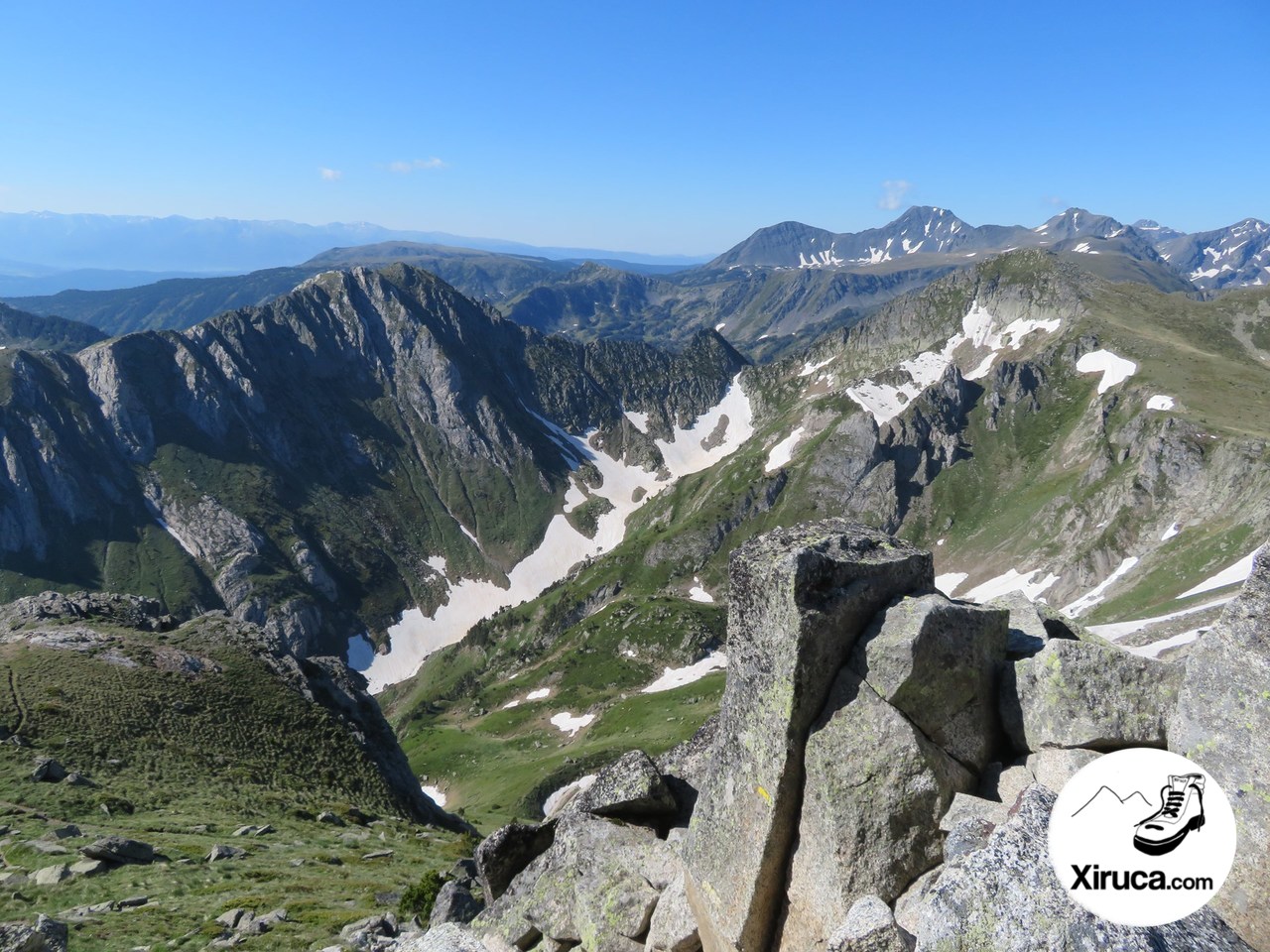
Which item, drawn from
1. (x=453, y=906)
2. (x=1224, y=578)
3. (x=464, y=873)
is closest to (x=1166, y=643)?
(x=1224, y=578)

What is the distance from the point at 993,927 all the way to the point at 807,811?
6.17 metres

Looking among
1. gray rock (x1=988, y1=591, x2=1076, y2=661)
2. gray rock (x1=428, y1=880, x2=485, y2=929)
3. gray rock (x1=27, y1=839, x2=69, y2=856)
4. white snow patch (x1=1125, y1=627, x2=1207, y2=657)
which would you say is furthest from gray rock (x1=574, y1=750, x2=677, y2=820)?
white snow patch (x1=1125, y1=627, x2=1207, y2=657)

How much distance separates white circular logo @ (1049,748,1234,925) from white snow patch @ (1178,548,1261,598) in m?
132

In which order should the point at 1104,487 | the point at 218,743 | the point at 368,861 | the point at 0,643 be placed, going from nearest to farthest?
the point at 368,861
the point at 218,743
the point at 0,643
the point at 1104,487

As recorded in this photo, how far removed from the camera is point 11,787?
48.4 meters

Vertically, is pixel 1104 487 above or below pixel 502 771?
above

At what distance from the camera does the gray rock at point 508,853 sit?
1049 inches

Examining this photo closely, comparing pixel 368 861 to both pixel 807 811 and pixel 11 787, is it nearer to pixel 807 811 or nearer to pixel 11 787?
pixel 11 787

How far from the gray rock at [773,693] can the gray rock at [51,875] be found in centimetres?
3645

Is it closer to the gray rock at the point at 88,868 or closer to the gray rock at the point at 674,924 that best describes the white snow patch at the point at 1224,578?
the gray rock at the point at 674,924

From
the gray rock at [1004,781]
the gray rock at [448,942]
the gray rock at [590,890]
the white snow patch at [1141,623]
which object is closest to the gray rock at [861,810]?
the gray rock at [1004,781]

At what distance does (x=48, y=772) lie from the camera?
169 ft

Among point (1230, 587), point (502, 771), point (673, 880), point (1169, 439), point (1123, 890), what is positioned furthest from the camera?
point (1169, 439)

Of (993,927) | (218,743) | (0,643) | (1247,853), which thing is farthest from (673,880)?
(0,643)
